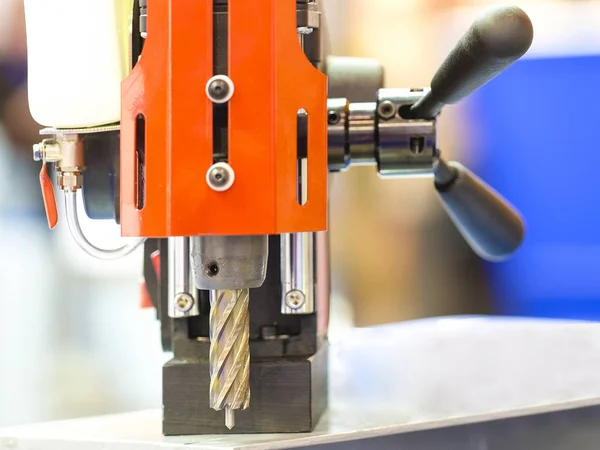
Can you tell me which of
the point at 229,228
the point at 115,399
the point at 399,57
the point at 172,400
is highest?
the point at 399,57

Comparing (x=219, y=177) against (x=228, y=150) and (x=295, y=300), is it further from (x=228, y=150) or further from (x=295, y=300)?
(x=295, y=300)

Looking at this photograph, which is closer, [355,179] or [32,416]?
[32,416]

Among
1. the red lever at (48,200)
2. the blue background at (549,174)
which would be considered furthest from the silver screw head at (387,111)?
the blue background at (549,174)

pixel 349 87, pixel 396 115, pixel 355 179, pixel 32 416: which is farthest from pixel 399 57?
pixel 32 416

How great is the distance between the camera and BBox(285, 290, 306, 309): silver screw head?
41cm

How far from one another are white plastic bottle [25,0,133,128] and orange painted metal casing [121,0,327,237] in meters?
0.08

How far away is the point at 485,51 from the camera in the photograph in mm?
274

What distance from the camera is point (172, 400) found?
38 cm

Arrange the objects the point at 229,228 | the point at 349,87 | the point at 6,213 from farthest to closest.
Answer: the point at 6,213 → the point at 349,87 → the point at 229,228

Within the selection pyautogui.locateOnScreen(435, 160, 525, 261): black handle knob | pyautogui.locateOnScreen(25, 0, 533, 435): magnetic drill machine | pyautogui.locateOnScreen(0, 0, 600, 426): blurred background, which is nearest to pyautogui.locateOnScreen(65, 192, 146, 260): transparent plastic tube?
pyautogui.locateOnScreen(25, 0, 533, 435): magnetic drill machine

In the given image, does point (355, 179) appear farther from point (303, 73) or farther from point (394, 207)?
point (303, 73)

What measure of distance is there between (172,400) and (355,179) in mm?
646

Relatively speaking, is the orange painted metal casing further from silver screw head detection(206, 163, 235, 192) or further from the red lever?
the red lever

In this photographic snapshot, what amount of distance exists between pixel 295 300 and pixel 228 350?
11 cm
